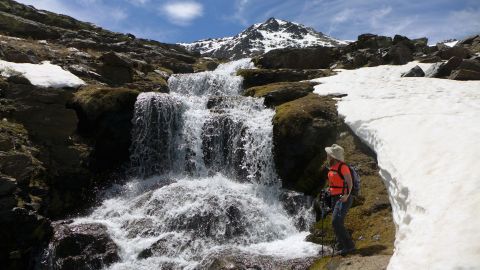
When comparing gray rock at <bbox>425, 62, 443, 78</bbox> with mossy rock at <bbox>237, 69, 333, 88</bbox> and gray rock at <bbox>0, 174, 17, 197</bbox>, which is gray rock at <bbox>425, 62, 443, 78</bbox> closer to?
mossy rock at <bbox>237, 69, 333, 88</bbox>

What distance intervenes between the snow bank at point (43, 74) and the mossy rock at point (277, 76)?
552 inches

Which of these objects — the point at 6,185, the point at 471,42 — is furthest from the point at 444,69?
the point at 6,185

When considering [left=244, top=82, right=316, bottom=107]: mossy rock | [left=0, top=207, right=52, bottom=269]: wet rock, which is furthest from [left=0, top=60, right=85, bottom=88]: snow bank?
[left=244, top=82, right=316, bottom=107]: mossy rock

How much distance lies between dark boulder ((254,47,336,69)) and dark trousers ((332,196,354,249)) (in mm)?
33932

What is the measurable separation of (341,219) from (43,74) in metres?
21.4

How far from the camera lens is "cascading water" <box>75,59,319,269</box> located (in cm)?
1574

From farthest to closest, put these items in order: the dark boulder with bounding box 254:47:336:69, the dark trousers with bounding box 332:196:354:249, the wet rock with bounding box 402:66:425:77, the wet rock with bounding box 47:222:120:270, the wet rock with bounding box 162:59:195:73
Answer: the wet rock with bounding box 162:59:195:73
the dark boulder with bounding box 254:47:336:69
the wet rock with bounding box 402:66:425:77
the wet rock with bounding box 47:222:120:270
the dark trousers with bounding box 332:196:354:249

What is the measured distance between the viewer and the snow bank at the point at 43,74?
80.6 ft

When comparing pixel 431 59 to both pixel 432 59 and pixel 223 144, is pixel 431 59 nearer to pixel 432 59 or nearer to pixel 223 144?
pixel 432 59

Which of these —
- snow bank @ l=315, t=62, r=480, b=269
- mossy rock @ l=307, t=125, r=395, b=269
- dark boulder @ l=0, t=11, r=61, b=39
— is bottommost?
mossy rock @ l=307, t=125, r=395, b=269

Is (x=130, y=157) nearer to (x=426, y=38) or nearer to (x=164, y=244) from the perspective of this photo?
(x=164, y=244)

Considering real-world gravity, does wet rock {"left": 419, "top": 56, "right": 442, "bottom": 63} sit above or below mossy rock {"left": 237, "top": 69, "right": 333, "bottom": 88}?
above

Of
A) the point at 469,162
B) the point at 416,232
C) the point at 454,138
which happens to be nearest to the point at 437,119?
the point at 454,138

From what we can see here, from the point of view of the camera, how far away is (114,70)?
108 ft
